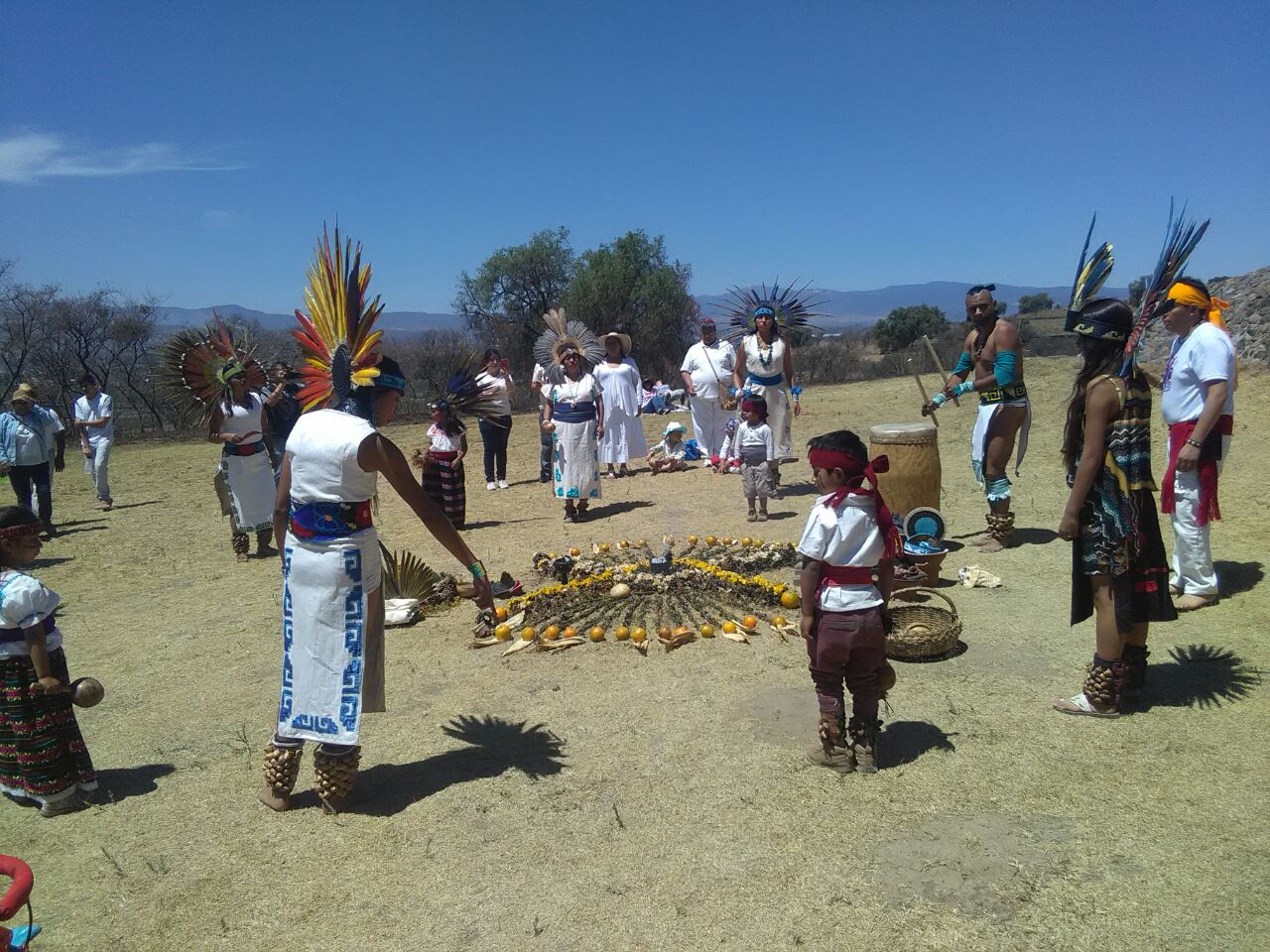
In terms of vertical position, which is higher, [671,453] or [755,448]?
[755,448]

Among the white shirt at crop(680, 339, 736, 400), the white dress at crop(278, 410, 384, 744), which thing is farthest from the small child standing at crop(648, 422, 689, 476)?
the white dress at crop(278, 410, 384, 744)

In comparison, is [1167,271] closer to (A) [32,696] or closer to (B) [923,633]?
(B) [923,633]

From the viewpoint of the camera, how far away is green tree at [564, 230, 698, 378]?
31.9 m

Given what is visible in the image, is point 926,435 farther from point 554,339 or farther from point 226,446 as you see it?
point 226,446

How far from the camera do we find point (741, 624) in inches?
243

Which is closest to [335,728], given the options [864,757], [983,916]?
[864,757]

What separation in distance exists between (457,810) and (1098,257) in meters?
4.55

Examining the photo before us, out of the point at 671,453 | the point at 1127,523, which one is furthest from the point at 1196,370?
the point at 671,453

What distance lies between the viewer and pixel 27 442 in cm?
1047

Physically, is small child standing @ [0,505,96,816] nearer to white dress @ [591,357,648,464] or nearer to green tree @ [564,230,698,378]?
white dress @ [591,357,648,464]

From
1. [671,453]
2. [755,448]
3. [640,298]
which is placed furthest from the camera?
[640,298]

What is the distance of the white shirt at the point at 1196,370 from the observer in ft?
17.4

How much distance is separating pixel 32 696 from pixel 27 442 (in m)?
8.02

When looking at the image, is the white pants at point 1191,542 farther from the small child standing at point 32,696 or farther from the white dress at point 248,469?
the white dress at point 248,469
